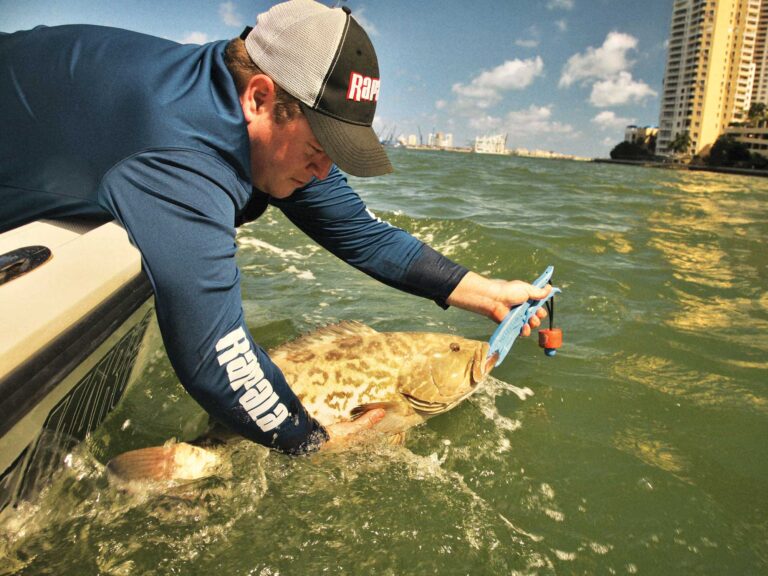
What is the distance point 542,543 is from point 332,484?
37.0 inches

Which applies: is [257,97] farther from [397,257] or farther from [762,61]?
[762,61]

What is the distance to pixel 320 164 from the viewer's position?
198 centimetres

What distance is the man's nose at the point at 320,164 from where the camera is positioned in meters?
1.94

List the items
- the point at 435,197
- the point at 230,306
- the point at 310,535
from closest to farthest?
1. the point at 230,306
2. the point at 310,535
3. the point at 435,197

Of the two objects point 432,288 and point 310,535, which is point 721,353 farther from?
point 310,535

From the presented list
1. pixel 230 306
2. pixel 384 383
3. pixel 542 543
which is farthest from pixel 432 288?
pixel 230 306

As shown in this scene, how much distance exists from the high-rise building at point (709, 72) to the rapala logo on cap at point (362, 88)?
10971 centimetres

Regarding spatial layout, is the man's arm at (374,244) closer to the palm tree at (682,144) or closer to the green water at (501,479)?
the green water at (501,479)

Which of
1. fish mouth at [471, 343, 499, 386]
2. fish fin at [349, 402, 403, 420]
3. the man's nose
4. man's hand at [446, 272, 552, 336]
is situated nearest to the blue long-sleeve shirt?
the man's nose

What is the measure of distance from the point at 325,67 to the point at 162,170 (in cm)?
62

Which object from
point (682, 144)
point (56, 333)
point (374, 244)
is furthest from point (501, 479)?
point (682, 144)

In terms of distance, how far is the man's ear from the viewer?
5.82 feet

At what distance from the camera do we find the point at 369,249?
3.27m

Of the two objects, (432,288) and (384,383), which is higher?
A: (432,288)
